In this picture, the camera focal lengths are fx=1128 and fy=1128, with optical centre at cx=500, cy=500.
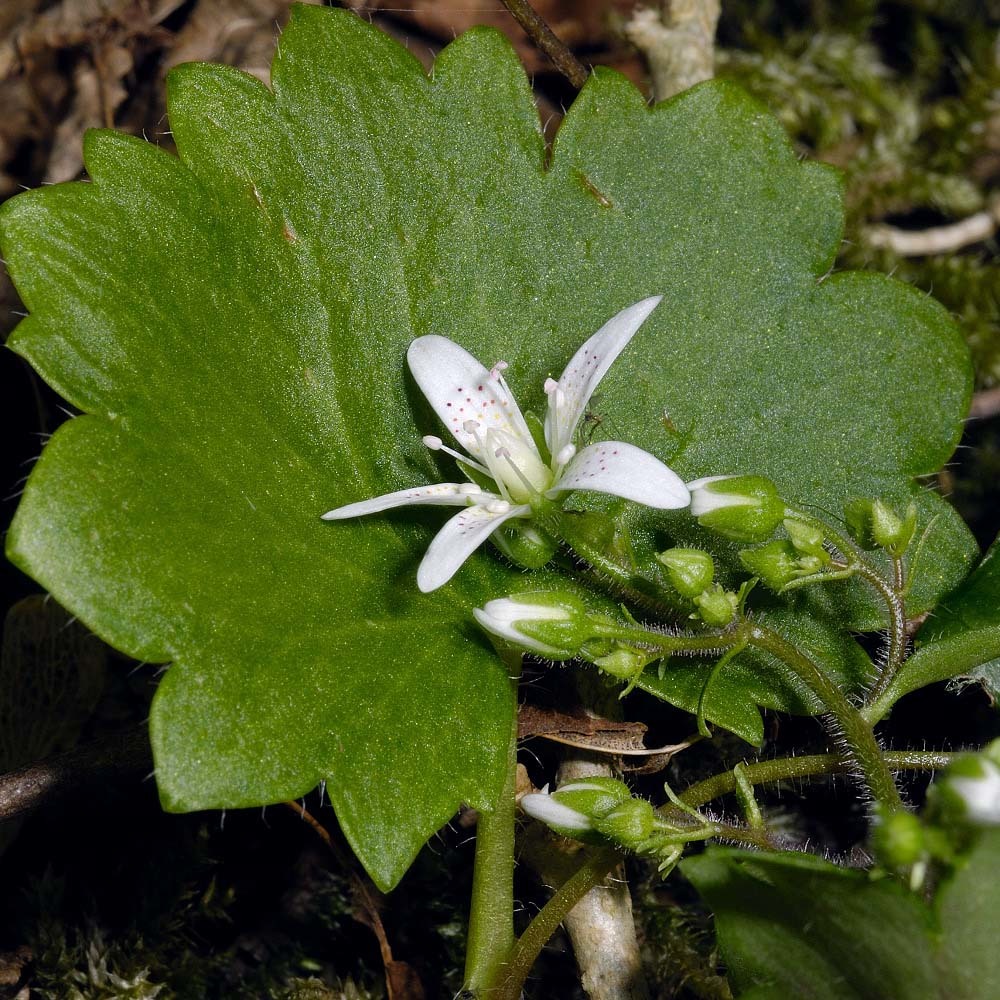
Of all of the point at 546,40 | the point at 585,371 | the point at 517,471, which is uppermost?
the point at 546,40

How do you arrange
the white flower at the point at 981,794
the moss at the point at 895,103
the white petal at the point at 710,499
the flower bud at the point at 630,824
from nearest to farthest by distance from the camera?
the white flower at the point at 981,794 < the flower bud at the point at 630,824 < the white petal at the point at 710,499 < the moss at the point at 895,103

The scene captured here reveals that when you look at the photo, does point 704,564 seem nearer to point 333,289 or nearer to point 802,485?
point 802,485

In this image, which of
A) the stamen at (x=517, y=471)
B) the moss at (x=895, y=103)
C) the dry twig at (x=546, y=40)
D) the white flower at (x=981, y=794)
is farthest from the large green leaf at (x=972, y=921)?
the moss at (x=895, y=103)

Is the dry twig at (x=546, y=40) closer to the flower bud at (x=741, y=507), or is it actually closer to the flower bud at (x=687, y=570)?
the flower bud at (x=741, y=507)

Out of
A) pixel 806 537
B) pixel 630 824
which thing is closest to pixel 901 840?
pixel 630 824

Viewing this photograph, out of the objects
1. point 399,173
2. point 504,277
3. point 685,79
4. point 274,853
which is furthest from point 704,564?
point 685,79

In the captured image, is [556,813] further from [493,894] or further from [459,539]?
[459,539]
